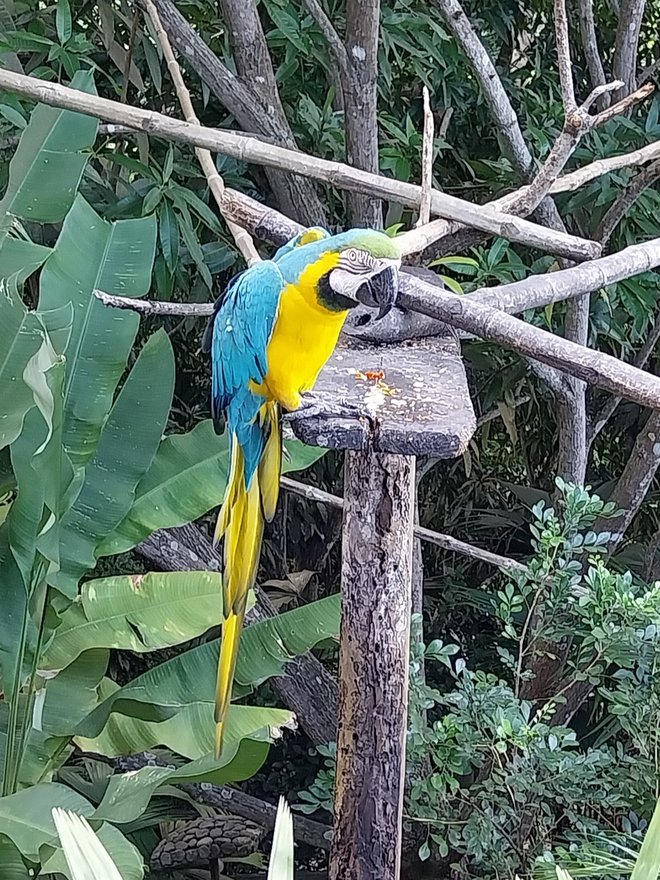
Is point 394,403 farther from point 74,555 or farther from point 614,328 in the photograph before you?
point 614,328

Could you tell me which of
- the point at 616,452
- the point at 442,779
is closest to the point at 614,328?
the point at 616,452

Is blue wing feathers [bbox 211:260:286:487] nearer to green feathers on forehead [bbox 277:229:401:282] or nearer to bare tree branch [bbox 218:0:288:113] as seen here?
green feathers on forehead [bbox 277:229:401:282]

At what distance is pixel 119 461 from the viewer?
1001mm

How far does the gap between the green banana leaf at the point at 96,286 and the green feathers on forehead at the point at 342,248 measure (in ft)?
1.42

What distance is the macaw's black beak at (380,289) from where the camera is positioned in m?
0.53

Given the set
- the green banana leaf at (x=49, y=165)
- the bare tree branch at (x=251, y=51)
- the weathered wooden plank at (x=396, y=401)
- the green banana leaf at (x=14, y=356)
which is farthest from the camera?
the bare tree branch at (x=251, y=51)

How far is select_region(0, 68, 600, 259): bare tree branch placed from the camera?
0.74m

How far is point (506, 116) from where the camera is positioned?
1078mm

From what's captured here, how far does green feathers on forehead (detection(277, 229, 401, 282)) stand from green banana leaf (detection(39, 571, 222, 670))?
47cm

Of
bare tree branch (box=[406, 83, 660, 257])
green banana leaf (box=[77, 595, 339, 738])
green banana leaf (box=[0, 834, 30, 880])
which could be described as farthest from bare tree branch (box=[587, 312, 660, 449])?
green banana leaf (box=[0, 834, 30, 880])

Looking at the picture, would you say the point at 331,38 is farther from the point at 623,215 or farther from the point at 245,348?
the point at 245,348

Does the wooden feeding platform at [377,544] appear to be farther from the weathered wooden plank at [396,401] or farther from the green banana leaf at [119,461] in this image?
the green banana leaf at [119,461]

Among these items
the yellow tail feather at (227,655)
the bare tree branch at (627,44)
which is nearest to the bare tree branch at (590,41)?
the bare tree branch at (627,44)

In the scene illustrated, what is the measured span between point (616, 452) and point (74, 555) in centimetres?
104
